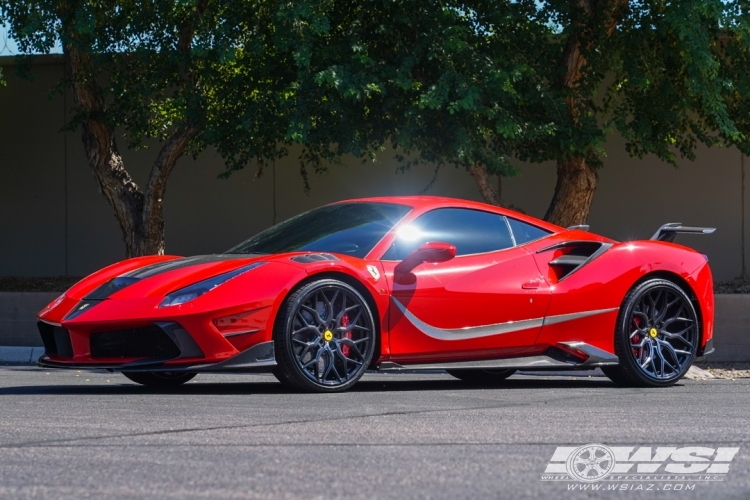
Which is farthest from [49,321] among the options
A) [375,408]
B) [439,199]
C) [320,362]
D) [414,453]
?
[414,453]

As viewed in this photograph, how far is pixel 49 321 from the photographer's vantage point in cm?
706

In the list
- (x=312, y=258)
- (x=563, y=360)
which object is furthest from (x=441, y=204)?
(x=563, y=360)

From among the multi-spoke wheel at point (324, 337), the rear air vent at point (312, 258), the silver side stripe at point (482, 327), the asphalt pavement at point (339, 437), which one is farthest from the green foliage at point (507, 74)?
the asphalt pavement at point (339, 437)

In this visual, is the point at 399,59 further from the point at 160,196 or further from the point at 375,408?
the point at 375,408

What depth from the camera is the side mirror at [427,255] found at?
722 cm

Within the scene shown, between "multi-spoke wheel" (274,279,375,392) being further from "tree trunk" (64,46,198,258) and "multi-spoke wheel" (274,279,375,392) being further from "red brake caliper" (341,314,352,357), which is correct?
"tree trunk" (64,46,198,258)

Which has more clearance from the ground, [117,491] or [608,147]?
[608,147]

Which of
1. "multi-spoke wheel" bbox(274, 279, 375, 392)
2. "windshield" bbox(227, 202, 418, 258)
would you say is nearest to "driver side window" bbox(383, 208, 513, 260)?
"windshield" bbox(227, 202, 418, 258)

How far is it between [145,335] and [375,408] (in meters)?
1.53

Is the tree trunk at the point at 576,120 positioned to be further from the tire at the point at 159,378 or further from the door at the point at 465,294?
the tire at the point at 159,378

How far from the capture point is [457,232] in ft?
25.7

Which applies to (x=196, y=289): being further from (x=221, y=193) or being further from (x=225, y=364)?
(x=221, y=193)
